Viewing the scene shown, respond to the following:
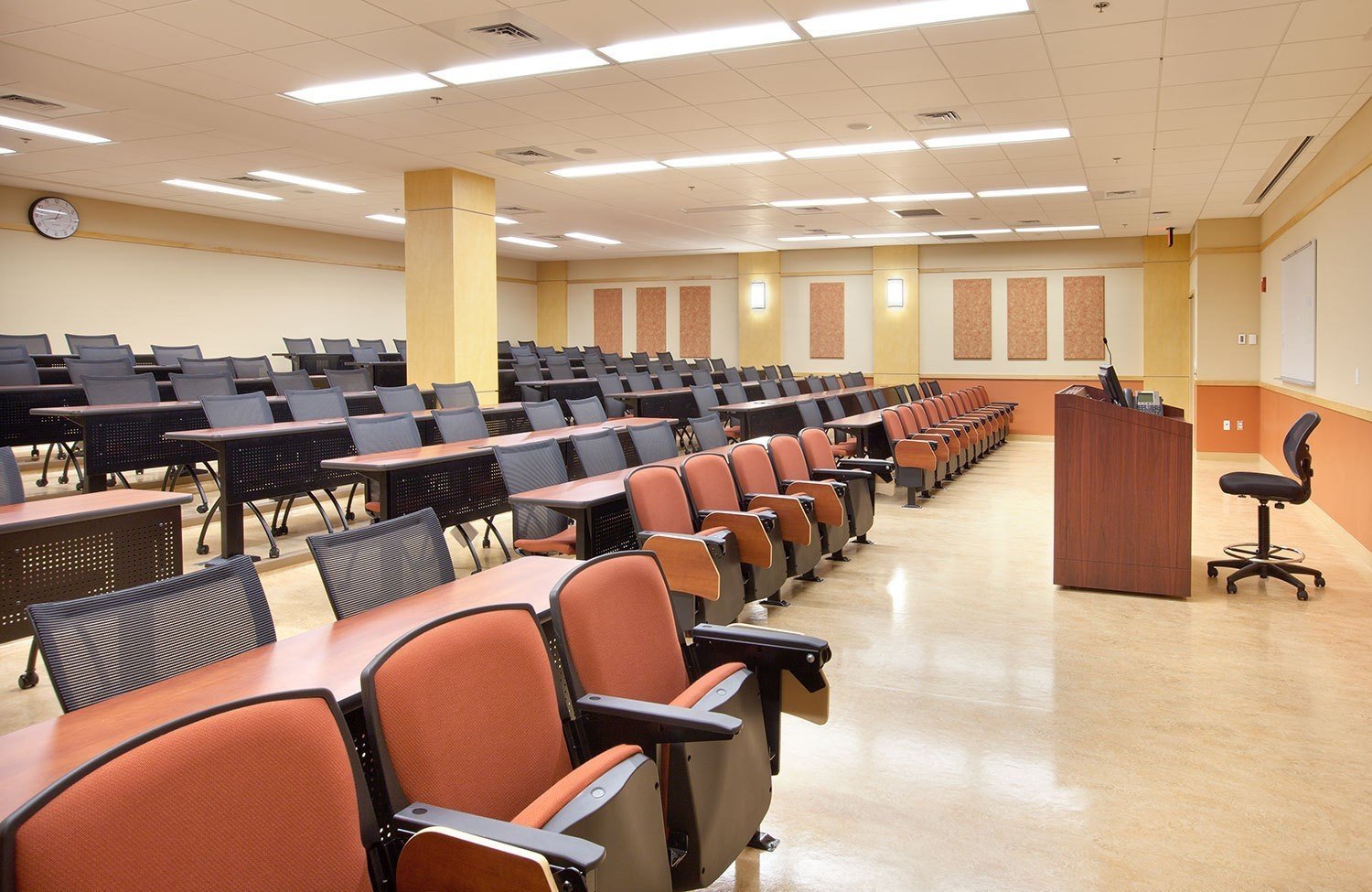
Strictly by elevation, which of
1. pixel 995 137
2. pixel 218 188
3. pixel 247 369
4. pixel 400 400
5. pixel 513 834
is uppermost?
pixel 218 188

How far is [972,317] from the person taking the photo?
16062 millimetres

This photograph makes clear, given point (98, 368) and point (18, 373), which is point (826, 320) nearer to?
point (98, 368)

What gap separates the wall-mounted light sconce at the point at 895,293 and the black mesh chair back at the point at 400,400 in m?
10.6

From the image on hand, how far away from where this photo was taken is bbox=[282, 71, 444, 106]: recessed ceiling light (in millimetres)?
6367

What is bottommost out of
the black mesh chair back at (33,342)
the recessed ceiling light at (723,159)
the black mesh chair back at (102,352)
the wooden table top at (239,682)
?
the wooden table top at (239,682)

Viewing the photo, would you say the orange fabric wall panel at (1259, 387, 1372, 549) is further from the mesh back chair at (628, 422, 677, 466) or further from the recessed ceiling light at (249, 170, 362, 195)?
the recessed ceiling light at (249, 170, 362, 195)

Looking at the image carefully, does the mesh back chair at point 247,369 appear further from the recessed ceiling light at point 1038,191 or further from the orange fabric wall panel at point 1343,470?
the orange fabric wall panel at point 1343,470

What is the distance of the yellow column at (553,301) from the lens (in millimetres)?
20094

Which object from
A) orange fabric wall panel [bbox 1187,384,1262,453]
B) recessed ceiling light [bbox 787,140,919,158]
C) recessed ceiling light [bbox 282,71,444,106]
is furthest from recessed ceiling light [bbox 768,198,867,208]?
recessed ceiling light [bbox 282,71,444,106]

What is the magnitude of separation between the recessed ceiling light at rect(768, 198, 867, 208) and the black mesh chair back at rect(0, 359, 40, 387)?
8.14 meters

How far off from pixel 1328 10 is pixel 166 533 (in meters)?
6.51

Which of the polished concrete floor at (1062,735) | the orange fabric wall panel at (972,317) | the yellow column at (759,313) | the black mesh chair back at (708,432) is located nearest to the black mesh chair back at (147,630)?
the polished concrete floor at (1062,735)

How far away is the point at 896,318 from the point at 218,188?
434 inches

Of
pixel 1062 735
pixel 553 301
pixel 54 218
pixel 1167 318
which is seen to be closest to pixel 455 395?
pixel 1062 735
